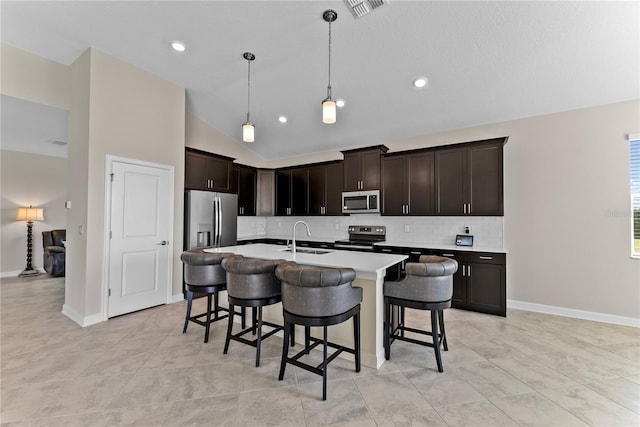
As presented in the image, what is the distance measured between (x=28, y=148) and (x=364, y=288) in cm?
754

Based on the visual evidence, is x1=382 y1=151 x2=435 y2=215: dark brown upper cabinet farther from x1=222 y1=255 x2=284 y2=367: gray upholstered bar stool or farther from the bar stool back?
the bar stool back

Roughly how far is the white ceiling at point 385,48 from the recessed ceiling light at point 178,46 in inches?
2.6

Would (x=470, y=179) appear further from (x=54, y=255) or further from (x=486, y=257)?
(x=54, y=255)

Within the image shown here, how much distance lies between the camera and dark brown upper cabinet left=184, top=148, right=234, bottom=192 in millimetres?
4555

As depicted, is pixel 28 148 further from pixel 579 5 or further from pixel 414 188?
pixel 579 5

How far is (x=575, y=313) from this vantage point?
3.63 metres

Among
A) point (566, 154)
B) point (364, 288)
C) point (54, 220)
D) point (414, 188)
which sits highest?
point (566, 154)

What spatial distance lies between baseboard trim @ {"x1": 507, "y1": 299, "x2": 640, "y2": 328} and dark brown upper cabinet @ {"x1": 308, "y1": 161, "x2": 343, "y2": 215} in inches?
122

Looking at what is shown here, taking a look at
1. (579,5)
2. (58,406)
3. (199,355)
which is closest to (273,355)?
(199,355)

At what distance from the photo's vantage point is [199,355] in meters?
2.62

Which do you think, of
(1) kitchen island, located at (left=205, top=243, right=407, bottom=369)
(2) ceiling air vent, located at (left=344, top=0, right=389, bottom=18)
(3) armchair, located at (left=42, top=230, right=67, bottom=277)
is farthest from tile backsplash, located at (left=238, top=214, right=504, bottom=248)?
(3) armchair, located at (left=42, top=230, right=67, bottom=277)

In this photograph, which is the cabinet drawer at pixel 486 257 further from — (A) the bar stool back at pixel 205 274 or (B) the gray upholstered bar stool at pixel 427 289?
(A) the bar stool back at pixel 205 274

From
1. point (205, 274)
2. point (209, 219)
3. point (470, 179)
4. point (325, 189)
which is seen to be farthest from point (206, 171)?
point (470, 179)

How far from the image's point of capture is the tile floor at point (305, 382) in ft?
6.02
